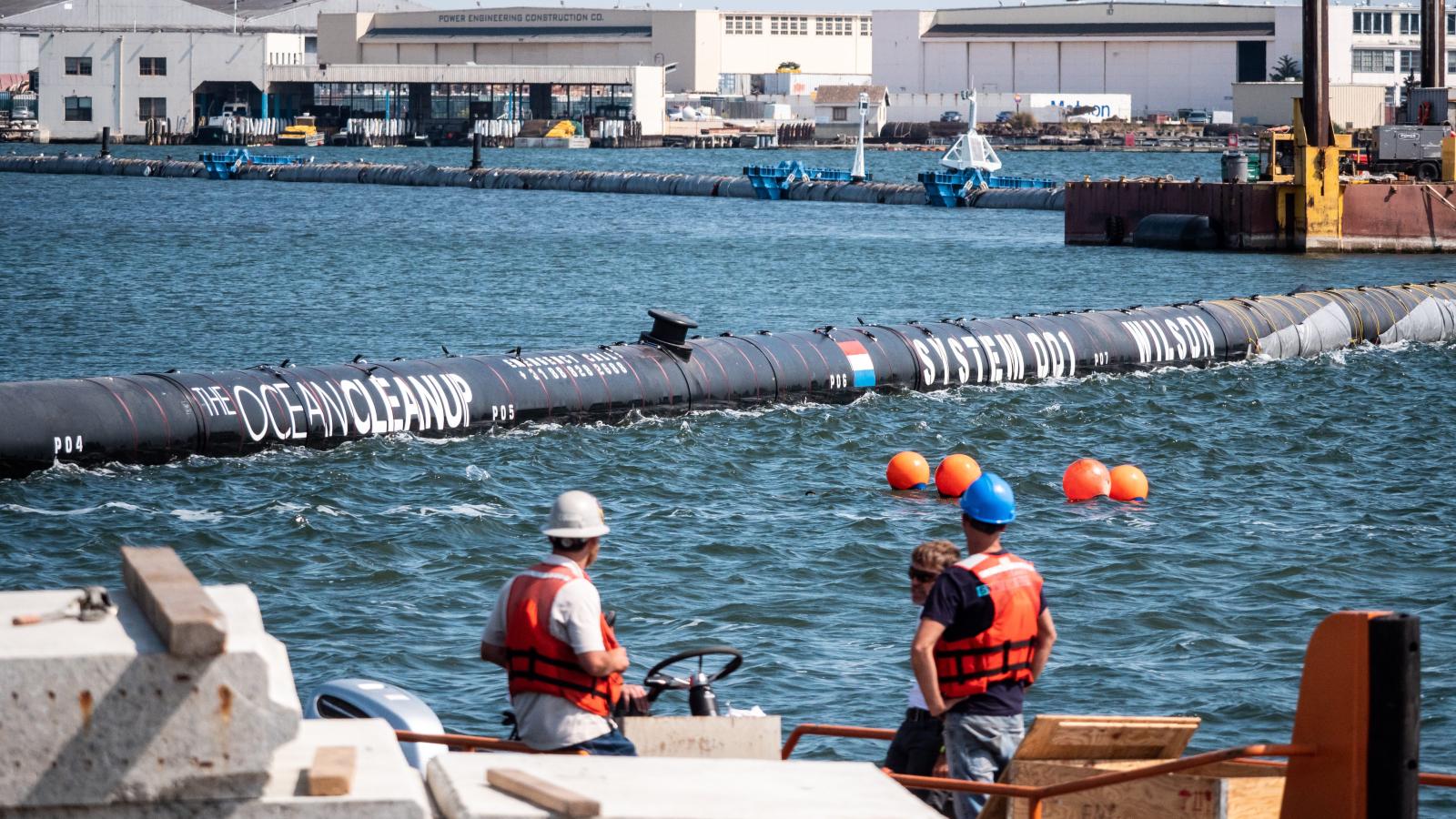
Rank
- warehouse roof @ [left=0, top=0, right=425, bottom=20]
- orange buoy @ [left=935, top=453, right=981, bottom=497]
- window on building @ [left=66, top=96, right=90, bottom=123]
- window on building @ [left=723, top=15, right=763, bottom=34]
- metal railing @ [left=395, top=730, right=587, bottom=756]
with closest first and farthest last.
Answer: metal railing @ [left=395, top=730, right=587, bottom=756] < orange buoy @ [left=935, top=453, right=981, bottom=497] < window on building @ [left=66, top=96, right=90, bottom=123] < warehouse roof @ [left=0, top=0, right=425, bottom=20] < window on building @ [left=723, top=15, right=763, bottom=34]

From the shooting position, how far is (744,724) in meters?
8.66

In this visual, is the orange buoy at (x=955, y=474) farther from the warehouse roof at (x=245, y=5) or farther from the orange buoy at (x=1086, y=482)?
the warehouse roof at (x=245, y=5)

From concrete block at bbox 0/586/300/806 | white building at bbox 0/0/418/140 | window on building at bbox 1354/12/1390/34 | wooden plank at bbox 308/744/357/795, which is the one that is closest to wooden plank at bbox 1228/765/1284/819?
wooden plank at bbox 308/744/357/795

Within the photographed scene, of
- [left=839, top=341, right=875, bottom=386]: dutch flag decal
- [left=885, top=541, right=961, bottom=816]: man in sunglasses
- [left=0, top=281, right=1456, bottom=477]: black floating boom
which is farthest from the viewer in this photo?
[left=839, top=341, right=875, bottom=386]: dutch flag decal

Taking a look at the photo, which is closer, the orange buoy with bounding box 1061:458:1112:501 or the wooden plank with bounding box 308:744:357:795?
the wooden plank with bounding box 308:744:357:795

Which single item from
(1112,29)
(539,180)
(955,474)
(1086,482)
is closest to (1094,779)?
(955,474)

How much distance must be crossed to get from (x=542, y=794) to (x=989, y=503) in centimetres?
303

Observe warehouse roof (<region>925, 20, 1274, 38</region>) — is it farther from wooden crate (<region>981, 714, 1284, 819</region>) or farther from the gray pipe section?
wooden crate (<region>981, 714, 1284, 819</region>)

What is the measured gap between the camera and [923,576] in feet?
29.1

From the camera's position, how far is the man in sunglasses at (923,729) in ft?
28.8

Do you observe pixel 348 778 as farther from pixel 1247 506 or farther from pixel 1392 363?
pixel 1392 363

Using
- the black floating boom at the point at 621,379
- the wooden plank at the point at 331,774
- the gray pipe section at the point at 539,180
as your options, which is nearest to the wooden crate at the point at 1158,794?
the wooden plank at the point at 331,774

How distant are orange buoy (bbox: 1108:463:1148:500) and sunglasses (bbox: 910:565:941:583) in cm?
1295

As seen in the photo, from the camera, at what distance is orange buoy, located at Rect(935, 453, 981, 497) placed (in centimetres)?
2116
